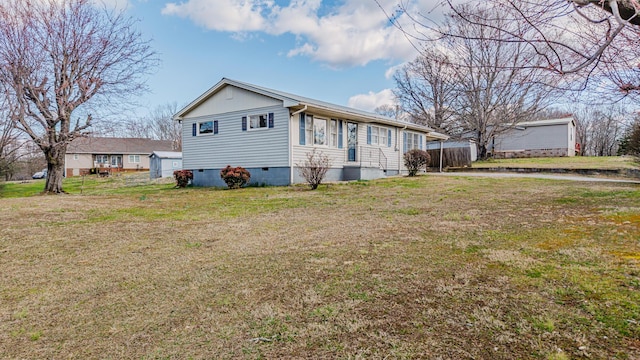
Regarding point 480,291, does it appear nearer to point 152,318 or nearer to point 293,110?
point 152,318

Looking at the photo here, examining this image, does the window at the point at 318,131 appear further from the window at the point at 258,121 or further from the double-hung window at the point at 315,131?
the window at the point at 258,121

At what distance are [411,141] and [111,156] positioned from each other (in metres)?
38.8

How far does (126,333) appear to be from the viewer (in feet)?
8.43

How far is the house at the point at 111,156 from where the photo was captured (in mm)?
41031

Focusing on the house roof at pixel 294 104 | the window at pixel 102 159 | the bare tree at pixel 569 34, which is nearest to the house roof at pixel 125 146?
the window at pixel 102 159

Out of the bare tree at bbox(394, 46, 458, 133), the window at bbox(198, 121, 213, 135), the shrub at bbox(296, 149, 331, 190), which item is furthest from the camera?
the bare tree at bbox(394, 46, 458, 133)

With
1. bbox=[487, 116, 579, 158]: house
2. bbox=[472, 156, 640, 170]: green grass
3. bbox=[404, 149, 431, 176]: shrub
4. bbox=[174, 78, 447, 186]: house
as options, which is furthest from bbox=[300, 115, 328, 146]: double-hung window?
bbox=[487, 116, 579, 158]: house

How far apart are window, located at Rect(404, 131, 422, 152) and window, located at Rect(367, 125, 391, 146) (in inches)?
79.3

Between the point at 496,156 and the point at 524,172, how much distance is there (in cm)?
1443

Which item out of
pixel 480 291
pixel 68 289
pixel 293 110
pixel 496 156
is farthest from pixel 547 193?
pixel 496 156

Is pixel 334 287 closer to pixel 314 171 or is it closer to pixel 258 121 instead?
pixel 314 171

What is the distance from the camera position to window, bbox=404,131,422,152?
792 inches

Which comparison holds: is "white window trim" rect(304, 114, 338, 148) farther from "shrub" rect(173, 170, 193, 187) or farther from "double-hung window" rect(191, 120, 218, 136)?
"shrub" rect(173, 170, 193, 187)

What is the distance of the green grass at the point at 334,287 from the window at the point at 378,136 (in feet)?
36.8
